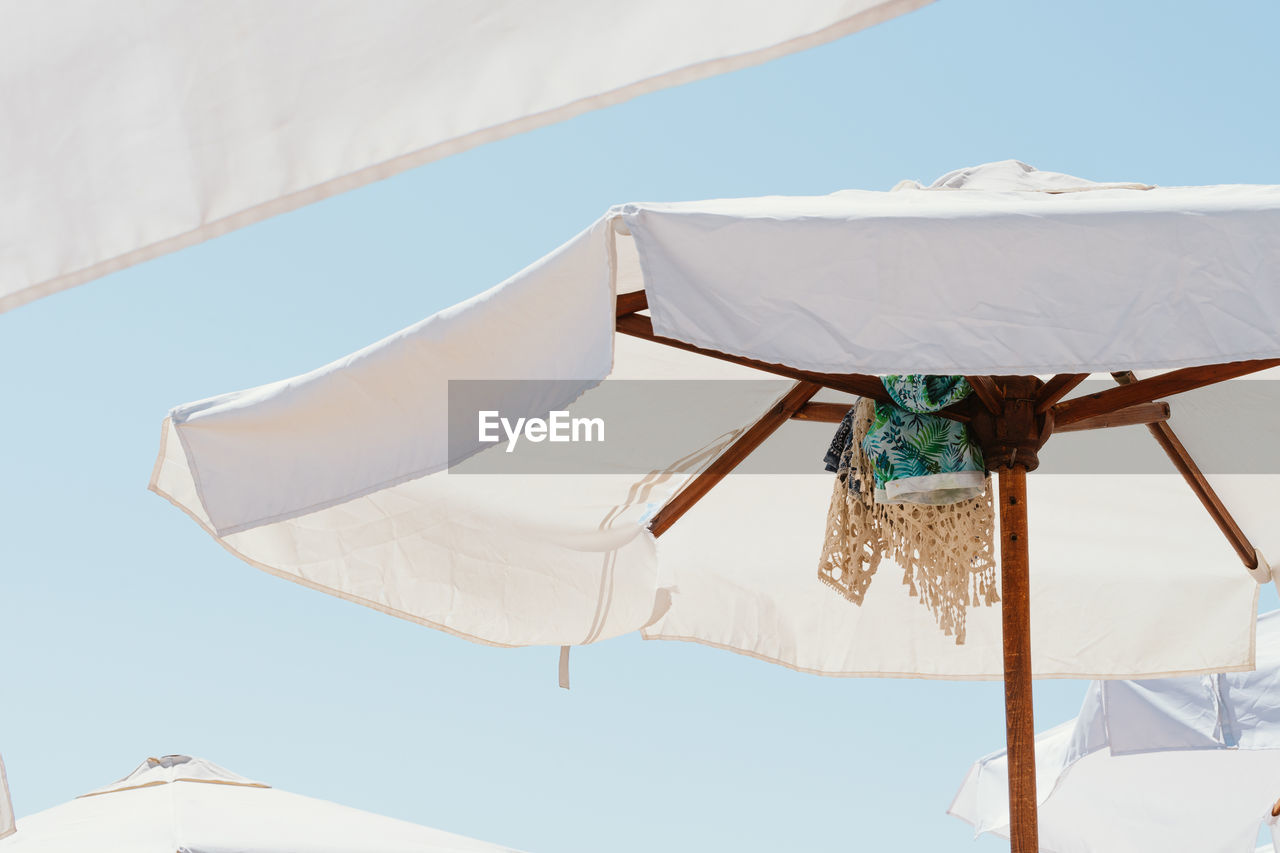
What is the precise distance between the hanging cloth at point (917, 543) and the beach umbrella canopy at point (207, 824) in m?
1.92

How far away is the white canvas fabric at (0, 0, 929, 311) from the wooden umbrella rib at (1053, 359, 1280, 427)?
7.05ft

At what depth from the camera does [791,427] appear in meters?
4.13

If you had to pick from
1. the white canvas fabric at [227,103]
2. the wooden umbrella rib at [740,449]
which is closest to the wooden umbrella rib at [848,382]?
the wooden umbrella rib at [740,449]

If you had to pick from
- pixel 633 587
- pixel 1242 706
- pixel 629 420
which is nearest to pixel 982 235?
pixel 629 420

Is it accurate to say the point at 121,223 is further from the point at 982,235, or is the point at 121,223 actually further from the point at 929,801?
the point at 929,801

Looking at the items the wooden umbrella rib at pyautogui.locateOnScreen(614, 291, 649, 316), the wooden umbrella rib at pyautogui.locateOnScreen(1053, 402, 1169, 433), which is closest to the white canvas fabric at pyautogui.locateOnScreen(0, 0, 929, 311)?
the wooden umbrella rib at pyautogui.locateOnScreen(614, 291, 649, 316)

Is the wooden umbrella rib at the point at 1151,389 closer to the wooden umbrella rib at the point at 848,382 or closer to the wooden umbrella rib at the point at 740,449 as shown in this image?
the wooden umbrella rib at the point at 848,382

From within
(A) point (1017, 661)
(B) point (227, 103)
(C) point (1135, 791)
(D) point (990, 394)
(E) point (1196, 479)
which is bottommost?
(C) point (1135, 791)

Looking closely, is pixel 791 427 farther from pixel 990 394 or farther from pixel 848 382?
pixel 990 394

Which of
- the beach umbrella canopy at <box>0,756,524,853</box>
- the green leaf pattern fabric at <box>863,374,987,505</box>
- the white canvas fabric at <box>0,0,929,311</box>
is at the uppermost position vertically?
the white canvas fabric at <box>0,0,929,311</box>

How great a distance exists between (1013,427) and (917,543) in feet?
1.12

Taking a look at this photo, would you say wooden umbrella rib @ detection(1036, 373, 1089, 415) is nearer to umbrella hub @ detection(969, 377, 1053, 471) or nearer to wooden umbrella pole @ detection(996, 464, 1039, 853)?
umbrella hub @ detection(969, 377, 1053, 471)

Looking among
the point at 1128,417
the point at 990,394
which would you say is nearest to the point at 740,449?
the point at 990,394

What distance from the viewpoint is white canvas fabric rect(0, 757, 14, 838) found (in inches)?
61.9
